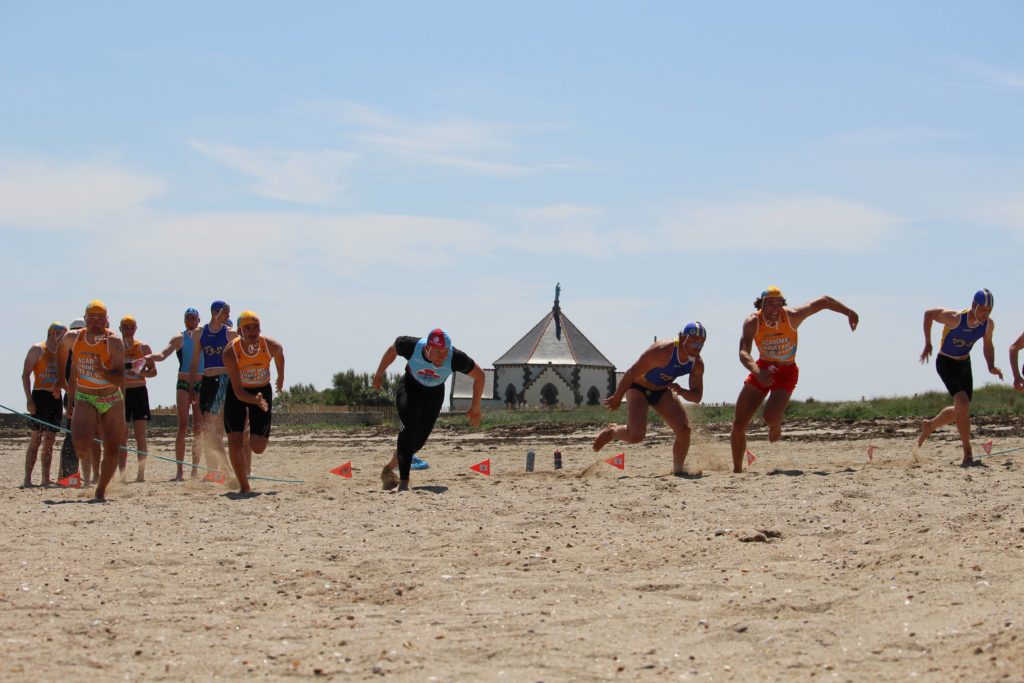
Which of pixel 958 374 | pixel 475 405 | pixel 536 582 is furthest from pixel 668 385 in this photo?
pixel 536 582

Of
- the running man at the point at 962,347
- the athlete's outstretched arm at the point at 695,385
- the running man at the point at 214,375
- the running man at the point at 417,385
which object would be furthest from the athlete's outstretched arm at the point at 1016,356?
the running man at the point at 214,375

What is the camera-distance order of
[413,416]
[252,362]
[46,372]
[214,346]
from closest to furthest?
[252,362]
[413,416]
[214,346]
[46,372]

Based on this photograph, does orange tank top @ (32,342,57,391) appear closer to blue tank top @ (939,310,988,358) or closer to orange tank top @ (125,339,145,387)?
orange tank top @ (125,339,145,387)

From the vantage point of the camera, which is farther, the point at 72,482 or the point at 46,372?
the point at 46,372

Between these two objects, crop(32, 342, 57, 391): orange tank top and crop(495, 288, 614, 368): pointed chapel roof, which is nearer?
crop(32, 342, 57, 391): orange tank top

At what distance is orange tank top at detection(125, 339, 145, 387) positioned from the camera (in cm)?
1326

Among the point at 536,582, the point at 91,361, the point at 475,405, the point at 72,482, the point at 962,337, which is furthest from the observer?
the point at 72,482

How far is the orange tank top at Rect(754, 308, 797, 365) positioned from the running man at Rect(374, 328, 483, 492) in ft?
9.47

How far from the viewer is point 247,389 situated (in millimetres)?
11039

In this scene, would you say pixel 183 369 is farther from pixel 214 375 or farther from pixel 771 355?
pixel 771 355

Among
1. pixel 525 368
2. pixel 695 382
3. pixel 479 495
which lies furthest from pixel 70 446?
pixel 525 368

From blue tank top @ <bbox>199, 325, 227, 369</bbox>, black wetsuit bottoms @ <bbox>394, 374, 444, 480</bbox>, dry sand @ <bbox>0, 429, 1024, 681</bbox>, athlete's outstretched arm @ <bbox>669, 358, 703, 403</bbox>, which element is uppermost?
blue tank top @ <bbox>199, 325, 227, 369</bbox>

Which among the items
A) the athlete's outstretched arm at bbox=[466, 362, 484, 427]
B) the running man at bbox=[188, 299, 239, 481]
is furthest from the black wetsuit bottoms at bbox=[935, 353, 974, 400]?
the running man at bbox=[188, 299, 239, 481]

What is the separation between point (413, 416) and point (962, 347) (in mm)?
5535
